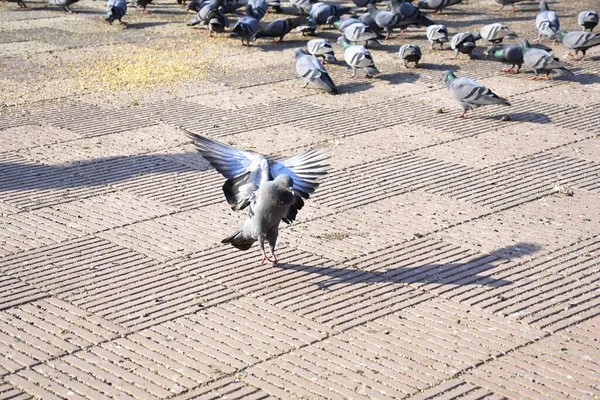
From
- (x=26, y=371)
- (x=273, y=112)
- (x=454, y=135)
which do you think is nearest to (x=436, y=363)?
(x=26, y=371)

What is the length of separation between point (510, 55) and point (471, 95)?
8.75 ft

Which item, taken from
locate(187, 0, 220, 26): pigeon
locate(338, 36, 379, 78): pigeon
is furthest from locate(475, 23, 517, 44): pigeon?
locate(187, 0, 220, 26): pigeon

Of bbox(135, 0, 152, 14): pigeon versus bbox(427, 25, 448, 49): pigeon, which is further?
bbox(135, 0, 152, 14): pigeon

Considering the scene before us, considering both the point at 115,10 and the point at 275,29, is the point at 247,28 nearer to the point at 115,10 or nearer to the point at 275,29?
the point at 275,29

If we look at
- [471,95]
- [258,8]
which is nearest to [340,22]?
[258,8]

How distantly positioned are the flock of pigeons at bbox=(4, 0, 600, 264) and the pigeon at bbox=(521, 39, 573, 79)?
0.01m

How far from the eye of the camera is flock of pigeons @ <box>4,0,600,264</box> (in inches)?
272

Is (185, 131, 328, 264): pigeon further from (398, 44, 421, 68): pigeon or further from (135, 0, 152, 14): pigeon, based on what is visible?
(135, 0, 152, 14): pigeon

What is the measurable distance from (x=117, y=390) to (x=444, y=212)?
12.6ft

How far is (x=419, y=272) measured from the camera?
7.14m

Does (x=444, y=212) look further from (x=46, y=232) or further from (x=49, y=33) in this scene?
(x=49, y=33)

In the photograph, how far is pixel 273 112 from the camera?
464 inches

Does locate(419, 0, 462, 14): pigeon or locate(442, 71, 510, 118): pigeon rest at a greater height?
locate(419, 0, 462, 14): pigeon

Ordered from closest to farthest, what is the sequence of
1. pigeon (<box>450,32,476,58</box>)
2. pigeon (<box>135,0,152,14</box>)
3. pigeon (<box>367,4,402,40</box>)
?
pigeon (<box>450,32,476,58</box>)
pigeon (<box>367,4,402,40</box>)
pigeon (<box>135,0,152,14</box>)
